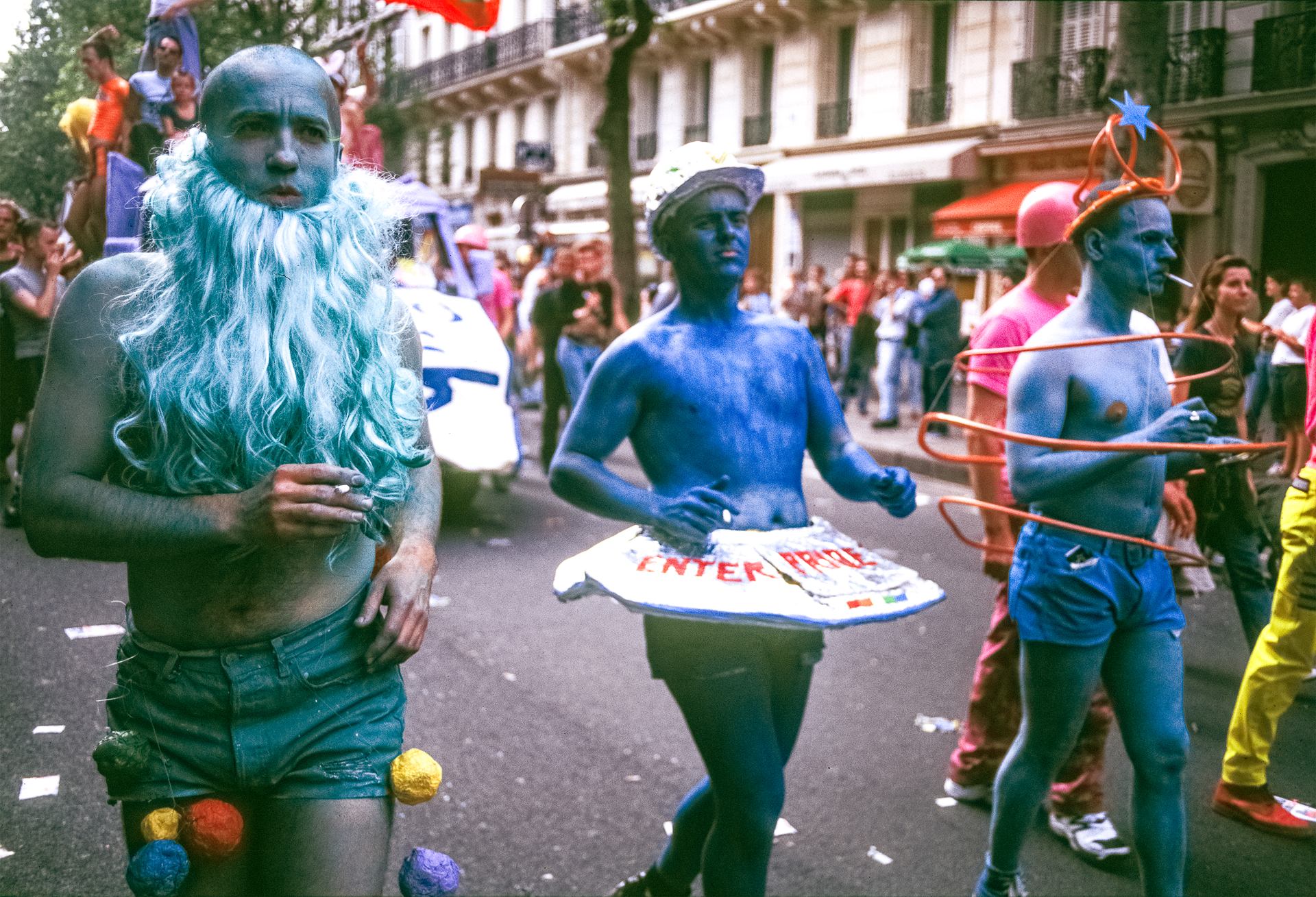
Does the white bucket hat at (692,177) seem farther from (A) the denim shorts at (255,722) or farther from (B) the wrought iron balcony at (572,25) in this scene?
(B) the wrought iron balcony at (572,25)

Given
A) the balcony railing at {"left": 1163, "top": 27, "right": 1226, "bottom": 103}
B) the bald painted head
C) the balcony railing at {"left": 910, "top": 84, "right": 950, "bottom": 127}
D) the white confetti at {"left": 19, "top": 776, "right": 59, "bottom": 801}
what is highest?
the balcony railing at {"left": 910, "top": 84, "right": 950, "bottom": 127}

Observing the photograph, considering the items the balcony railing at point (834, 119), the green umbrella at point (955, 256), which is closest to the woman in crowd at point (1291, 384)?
the green umbrella at point (955, 256)

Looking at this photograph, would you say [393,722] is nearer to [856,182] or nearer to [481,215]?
[856,182]

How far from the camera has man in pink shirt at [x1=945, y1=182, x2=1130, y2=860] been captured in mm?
4012

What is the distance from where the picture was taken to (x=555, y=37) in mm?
33125

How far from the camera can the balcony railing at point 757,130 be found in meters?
27.0

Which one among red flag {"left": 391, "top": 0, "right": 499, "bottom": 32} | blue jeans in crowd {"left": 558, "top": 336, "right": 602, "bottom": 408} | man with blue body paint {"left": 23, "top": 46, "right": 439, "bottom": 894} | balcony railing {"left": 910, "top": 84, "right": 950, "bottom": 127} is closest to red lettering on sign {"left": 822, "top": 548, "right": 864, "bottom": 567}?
man with blue body paint {"left": 23, "top": 46, "right": 439, "bottom": 894}

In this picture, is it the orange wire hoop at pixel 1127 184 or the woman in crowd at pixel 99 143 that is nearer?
the orange wire hoop at pixel 1127 184

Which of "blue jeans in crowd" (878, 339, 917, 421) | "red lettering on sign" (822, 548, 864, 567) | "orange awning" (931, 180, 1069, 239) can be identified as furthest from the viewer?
"orange awning" (931, 180, 1069, 239)

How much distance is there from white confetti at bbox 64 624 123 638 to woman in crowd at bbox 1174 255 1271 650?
8.98 feet

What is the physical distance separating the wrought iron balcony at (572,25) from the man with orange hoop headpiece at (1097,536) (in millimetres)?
29090

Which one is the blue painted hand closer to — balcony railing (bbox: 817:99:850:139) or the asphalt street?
the asphalt street

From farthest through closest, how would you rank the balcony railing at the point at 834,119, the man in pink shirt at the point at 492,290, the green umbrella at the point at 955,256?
1. the balcony railing at the point at 834,119
2. the green umbrella at the point at 955,256
3. the man in pink shirt at the point at 492,290

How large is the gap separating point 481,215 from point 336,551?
39.9 metres
